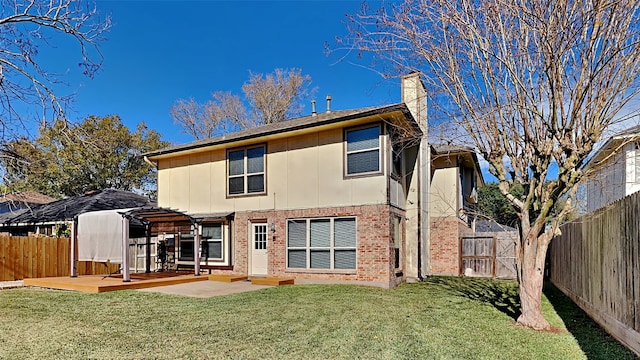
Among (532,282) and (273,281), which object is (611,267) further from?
(273,281)

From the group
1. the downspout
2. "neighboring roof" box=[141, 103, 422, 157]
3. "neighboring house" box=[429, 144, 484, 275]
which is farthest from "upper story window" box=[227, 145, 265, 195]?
"neighboring house" box=[429, 144, 484, 275]

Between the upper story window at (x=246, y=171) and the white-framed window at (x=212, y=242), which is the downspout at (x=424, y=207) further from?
the white-framed window at (x=212, y=242)

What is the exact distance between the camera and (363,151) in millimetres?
12445

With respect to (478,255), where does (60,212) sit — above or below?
above

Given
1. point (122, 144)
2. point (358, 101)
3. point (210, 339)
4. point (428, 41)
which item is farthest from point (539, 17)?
point (122, 144)

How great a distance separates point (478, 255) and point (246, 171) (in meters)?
9.13

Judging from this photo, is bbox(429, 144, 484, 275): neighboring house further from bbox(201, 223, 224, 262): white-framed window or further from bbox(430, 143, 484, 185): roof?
bbox(201, 223, 224, 262): white-framed window

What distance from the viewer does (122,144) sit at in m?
29.8

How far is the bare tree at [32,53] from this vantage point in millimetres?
5898

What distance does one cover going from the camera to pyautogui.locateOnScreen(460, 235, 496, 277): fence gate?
15.6m

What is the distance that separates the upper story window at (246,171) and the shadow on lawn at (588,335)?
928 centimetres

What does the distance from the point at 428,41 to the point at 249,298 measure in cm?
677

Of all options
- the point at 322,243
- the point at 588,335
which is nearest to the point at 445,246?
the point at 322,243

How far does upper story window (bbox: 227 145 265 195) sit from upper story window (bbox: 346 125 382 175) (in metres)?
3.36
